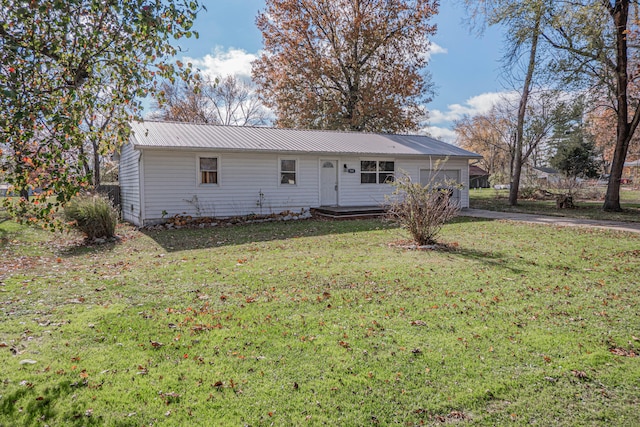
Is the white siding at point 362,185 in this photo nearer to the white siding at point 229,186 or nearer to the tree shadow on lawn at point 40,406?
the white siding at point 229,186

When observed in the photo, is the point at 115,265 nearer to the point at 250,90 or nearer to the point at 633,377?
the point at 633,377

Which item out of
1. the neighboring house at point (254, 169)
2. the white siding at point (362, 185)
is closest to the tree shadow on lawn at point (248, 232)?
the neighboring house at point (254, 169)

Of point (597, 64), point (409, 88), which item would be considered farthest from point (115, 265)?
point (409, 88)

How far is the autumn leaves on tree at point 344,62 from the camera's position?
2444 cm

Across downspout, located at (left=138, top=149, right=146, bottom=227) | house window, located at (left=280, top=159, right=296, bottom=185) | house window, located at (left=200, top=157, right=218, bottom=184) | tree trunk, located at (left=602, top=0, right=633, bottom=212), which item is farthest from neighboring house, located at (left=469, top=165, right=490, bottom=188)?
downspout, located at (left=138, top=149, right=146, bottom=227)

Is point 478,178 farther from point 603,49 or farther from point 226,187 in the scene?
point 226,187

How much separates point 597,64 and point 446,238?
37.7 ft

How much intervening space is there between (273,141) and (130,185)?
5.65m

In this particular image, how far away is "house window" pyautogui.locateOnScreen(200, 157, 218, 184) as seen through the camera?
527 inches

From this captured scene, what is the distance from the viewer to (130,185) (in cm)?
1448

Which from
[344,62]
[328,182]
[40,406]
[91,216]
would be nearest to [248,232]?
[91,216]

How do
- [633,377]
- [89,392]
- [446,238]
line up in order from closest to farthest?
[89,392] → [633,377] → [446,238]

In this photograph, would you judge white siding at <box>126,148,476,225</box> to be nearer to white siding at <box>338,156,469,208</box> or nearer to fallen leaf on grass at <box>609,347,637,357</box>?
white siding at <box>338,156,469,208</box>

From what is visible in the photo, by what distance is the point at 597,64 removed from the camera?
15.1m
